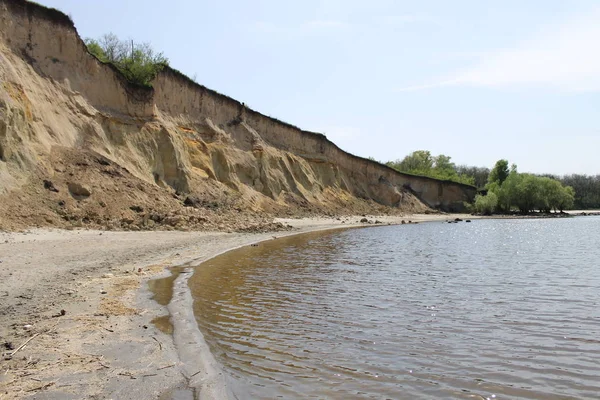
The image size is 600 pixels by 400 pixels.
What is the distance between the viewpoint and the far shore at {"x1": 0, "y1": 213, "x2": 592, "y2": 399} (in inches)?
171

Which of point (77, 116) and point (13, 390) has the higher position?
point (77, 116)

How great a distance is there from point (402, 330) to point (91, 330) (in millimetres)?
4139

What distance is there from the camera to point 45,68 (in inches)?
882

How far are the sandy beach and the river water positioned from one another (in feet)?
1.33

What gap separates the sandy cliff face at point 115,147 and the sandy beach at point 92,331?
559 centimetres

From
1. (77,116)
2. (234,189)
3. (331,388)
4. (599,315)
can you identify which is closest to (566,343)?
(599,315)

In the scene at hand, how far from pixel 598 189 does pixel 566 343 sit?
11463 centimetres

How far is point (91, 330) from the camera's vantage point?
5.92 meters

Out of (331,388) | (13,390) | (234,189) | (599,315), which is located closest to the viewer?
(13,390)

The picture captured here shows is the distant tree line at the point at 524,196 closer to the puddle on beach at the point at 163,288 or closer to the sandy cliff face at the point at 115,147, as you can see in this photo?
the sandy cliff face at the point at 115,147

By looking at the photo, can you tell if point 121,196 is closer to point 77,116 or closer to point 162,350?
point 77,116

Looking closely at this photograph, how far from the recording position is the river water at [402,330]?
15.5 feet

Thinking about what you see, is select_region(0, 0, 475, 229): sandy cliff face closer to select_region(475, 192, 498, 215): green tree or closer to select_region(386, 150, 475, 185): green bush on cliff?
select_region(475, 192, 498, 215): green tree

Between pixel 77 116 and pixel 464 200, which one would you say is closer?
pixel 77 116
